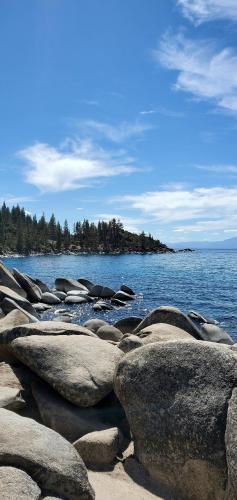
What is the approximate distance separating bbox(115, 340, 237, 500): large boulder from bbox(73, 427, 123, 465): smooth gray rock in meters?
0.44

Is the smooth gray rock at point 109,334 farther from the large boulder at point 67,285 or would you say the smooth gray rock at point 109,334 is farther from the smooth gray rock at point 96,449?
the large boulder at point 67,285

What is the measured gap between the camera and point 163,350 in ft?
23.3

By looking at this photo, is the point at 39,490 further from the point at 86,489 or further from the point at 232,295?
the point at 232,295

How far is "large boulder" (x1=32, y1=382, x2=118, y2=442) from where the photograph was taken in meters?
7.62

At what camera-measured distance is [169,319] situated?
1570 cm

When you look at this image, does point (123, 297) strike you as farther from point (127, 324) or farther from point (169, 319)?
point (169, 319)

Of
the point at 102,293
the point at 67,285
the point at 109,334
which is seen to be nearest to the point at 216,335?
the point at 109,334

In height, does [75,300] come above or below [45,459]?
below

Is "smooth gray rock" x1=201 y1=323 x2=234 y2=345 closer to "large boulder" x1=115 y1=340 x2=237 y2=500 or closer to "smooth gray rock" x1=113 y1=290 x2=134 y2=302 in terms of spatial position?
"large boulder" x1=115 y1=340 x2=237 y2=500

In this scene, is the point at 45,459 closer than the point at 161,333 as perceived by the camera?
Yes

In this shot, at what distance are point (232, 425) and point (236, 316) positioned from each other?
75.5 feet

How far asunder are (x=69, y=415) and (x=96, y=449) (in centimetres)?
97

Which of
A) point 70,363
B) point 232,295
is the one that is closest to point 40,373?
point 70,363

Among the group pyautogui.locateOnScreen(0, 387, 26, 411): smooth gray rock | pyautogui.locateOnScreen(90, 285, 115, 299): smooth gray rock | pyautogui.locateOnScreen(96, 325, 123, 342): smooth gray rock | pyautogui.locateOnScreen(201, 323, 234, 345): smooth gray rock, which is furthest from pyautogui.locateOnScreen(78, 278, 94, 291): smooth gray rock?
pyautogui.locateOnScreen(0, 387, 26, 411): smooth gray rock
